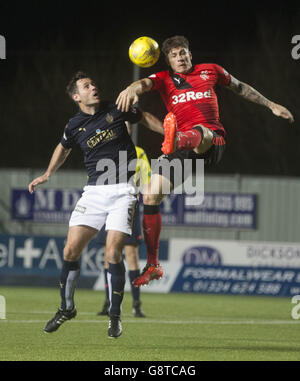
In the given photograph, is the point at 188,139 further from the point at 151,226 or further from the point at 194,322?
the point at 194,322

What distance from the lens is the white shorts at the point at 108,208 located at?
907cm

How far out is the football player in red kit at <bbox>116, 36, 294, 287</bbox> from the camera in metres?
8.94

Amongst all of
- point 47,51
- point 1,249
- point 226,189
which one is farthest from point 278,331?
point 47,51

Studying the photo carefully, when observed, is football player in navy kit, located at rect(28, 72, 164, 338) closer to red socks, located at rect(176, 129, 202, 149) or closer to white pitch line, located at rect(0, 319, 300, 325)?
red socks, located at rect(176, 129, 202, 149)

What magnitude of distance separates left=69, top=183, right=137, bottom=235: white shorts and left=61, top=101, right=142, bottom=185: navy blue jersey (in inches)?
4.1

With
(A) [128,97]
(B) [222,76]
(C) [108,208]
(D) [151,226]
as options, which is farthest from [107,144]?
(B) [222,76]

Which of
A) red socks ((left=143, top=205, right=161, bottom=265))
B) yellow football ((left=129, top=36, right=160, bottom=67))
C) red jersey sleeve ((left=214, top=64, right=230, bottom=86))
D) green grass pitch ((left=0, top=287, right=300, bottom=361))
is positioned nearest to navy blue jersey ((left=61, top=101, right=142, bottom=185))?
red socks ((left=143, top=205, right=161, bottom=265))

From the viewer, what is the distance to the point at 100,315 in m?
12.1

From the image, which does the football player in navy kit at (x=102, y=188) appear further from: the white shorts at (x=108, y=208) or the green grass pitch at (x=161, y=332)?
the green grass pitch at (x=161, y=332)

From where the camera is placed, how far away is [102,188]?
918cm

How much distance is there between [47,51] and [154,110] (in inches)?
559

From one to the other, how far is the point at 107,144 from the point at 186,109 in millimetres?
919

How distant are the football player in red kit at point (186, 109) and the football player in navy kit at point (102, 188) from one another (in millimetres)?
283

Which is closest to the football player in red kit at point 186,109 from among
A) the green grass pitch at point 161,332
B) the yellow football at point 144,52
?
the yellow football at point 144,52
